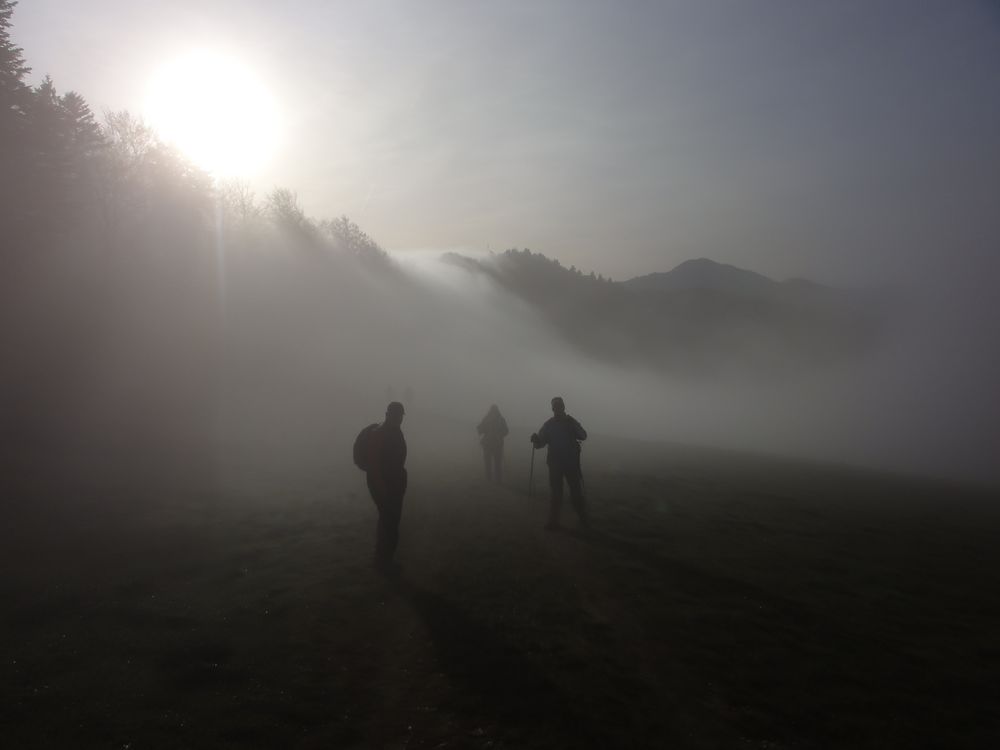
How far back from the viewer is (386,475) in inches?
390

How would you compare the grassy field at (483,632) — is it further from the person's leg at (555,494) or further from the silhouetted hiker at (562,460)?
the silhouetted hiker at (562,460)

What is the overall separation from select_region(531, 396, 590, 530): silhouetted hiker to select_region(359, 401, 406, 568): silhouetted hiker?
3.70 metres

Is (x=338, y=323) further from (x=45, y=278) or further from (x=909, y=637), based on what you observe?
(x=909, y=637)

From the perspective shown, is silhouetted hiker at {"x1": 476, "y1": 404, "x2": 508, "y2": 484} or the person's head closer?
the person's head

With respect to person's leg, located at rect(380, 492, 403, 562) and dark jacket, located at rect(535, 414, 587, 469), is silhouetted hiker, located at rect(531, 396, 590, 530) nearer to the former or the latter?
dark jacket, located at rect(535, 414, 587, 469)

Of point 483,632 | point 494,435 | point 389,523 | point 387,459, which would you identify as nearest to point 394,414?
point 387,459

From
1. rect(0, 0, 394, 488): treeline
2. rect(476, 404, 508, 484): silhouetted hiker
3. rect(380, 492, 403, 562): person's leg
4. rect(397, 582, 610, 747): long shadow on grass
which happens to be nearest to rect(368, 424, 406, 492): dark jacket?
rect(380, 492, 403, 562): person's leg

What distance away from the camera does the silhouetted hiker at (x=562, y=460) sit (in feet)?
41.3

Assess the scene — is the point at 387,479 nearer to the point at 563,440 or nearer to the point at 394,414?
the point at 394,414

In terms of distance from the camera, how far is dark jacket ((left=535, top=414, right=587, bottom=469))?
1259 cm

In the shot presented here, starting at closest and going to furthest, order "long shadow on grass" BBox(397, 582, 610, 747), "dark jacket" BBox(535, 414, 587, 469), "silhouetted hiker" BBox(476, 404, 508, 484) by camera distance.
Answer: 1. "long shadow on grass" BBox(397, 582, 610, 747)
2. "dark jacket" BBox(535, 414, 587, 469)
3. "silhouetted hiker" BBox(476, 404, 508, 484)

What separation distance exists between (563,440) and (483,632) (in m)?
6.17

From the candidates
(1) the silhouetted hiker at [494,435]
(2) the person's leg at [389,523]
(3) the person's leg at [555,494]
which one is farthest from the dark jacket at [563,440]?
(1) the silhouetted hiker at [494,435]

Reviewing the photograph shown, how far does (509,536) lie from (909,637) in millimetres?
6940
